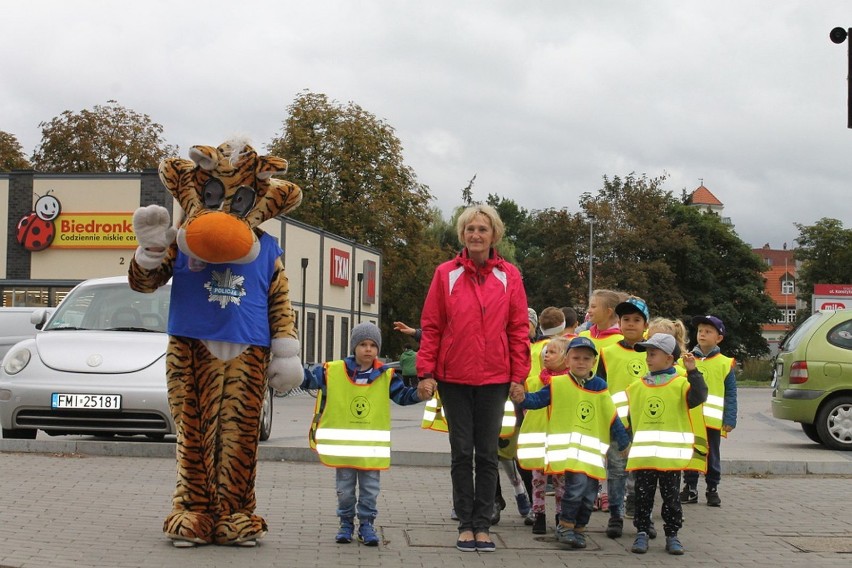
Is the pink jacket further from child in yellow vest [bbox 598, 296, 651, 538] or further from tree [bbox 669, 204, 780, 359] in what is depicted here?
tree [bbox 669, 204, 780, 359]

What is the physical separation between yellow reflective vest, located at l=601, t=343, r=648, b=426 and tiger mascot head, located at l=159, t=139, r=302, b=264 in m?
2.99

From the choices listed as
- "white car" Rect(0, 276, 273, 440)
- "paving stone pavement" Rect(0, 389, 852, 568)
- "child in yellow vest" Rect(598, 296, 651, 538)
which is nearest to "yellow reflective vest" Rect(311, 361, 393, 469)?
"paving stone pavement" Rect(0, 389, 852, 568)

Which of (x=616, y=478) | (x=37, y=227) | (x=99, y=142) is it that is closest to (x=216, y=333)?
(x=616, y=478)

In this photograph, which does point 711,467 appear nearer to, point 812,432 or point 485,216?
point 485,216

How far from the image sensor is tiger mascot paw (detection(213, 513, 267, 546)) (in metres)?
7.43

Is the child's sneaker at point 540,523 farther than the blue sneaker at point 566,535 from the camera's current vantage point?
Yes

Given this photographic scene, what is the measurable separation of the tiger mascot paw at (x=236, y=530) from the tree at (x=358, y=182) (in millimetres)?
52892

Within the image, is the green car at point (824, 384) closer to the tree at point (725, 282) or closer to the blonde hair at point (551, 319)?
the blonde hair at point (551, 319)

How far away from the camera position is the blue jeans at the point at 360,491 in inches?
307

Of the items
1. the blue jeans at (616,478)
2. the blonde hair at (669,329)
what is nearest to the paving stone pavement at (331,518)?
the blue jeans at (616,478)

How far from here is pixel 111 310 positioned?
13523 mm

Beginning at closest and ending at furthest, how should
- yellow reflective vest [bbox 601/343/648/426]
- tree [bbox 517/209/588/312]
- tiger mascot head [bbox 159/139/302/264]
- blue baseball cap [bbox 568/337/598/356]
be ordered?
tiger mascot head [bbox 159/139/302/264]
blue baseball cap [bbox 568/337/598/356]
yellow reflective vest [bbox 601/343/648/426]
tree [bbox 517/209/588/312]

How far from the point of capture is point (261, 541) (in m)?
7.75

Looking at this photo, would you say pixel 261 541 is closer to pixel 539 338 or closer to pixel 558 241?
pixel 539 338
